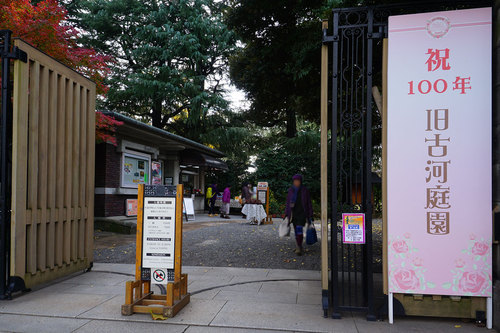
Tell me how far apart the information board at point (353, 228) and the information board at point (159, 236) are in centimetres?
209

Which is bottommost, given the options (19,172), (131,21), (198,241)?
(198,241)

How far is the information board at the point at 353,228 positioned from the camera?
4.12 m

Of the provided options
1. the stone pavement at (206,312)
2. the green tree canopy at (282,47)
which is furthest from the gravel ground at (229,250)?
the green tree canopy at (282,47)

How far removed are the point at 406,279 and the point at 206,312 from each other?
7.79ft

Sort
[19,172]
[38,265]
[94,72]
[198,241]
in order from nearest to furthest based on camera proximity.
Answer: [19,172] → [38,265] → [94,72] → [198,241]

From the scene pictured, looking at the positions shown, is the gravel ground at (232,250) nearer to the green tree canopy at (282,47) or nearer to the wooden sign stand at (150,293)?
the wooden sign stand at (150,293)

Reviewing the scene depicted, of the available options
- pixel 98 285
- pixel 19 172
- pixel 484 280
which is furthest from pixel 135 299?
pixel 484 280

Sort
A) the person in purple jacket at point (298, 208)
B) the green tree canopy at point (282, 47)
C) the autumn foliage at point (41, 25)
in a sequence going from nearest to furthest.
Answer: the autumn foliage at point (41, 25) → the green tree canopy at point (282, 47) → the person in purple jacket at point (298, 208)

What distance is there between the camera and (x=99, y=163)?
1218 centimetres

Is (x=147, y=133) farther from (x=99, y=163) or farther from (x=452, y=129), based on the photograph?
(x=452, y=129)

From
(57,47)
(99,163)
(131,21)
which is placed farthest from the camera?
(131,21)

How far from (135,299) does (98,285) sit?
1.51m

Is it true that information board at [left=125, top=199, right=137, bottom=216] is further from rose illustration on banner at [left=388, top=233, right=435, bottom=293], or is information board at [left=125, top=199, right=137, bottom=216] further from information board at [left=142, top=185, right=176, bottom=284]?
rose illustration on banner at [left=388, top=233, right=435, bottom=293]

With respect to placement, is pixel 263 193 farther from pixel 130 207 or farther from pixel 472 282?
pixel 472 282
